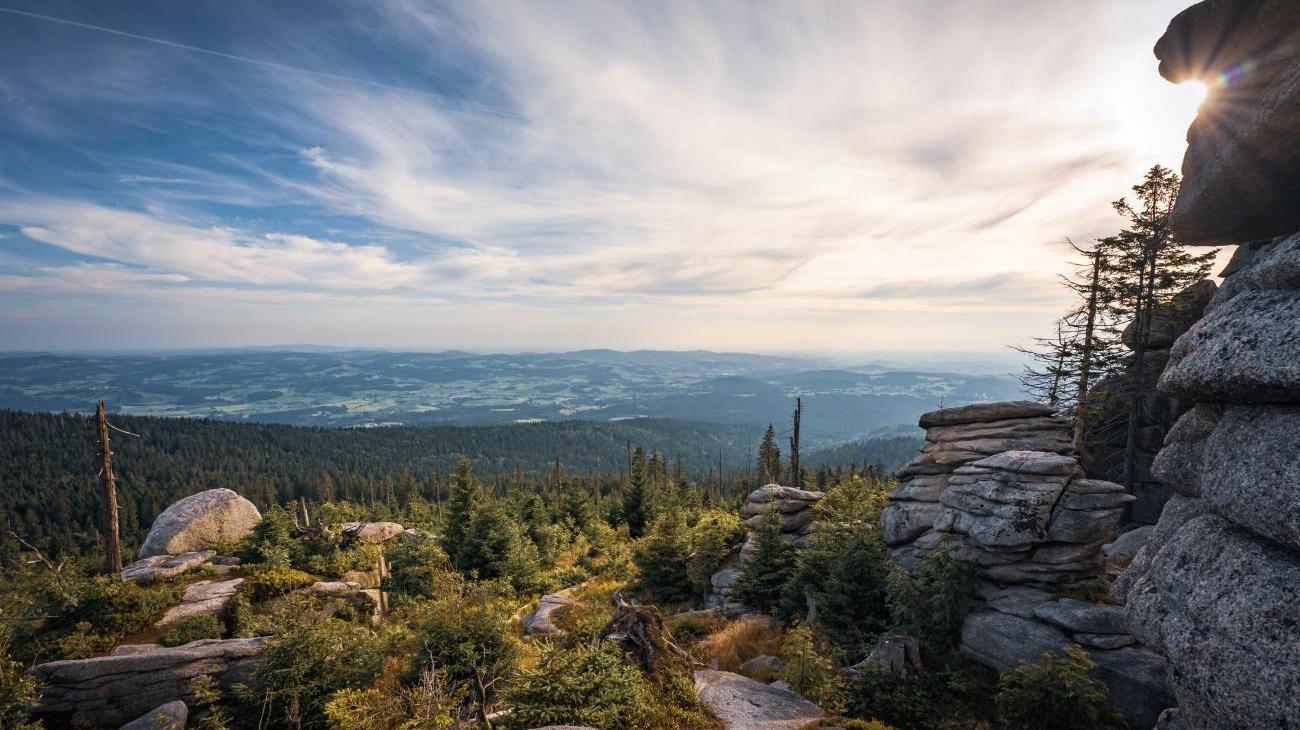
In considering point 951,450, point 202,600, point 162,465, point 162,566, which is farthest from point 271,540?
point 162,465

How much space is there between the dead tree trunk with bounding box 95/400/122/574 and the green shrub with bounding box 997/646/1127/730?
37.5 metres

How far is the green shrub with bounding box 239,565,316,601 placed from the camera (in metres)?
21.4

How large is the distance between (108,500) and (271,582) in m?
11.7

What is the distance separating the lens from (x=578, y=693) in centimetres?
977

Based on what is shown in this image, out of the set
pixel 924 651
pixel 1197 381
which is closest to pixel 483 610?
pixel 924 651

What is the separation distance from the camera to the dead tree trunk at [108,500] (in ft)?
78.7

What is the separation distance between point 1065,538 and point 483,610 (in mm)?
17116

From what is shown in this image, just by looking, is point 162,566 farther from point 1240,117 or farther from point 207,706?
point 1240,117

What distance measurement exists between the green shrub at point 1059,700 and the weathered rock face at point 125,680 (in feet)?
66.8

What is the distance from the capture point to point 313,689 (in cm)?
1233

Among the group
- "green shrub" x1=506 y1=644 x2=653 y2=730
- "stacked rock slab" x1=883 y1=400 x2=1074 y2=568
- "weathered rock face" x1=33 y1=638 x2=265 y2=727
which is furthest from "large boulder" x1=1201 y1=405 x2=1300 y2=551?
"weathered rock face" x1=33 y1=638 x2=265 y2=727

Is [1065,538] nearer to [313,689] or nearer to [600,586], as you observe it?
[313,689]

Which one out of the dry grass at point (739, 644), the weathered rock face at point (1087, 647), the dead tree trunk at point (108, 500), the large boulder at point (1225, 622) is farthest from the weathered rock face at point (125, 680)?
the large boulder at point (1225, 622)

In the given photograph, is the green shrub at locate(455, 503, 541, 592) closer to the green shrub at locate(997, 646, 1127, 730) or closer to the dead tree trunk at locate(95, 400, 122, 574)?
the dead tree trunk at locate(95, 400, 122, 574)
